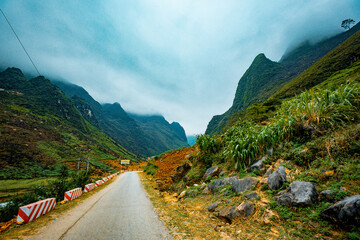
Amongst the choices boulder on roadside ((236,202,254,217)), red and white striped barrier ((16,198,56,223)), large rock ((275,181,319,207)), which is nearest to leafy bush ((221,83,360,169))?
large rock ((275,181,319,207))

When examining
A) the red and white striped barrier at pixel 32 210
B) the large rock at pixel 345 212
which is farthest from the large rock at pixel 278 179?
the red and white striped barrier at pixel 32 210

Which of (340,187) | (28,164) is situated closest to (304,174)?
(340,187)

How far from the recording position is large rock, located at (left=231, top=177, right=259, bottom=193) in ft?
15.9

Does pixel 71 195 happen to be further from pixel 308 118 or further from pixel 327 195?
pixel 308 118

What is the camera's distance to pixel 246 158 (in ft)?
21.1

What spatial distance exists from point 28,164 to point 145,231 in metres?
60.9

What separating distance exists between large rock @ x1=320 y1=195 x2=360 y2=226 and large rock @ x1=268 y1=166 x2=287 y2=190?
1.32m

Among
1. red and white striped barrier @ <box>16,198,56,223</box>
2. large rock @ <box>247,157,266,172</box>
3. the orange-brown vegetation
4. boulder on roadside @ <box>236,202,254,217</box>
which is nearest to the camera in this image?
boulder on roadside @ <box>236,202,254,217</box>

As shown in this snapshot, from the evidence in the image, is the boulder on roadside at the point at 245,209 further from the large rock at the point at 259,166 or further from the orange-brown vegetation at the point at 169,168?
the orange-brown vegetation at the point at 169,168

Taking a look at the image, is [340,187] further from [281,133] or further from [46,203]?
[46,203]

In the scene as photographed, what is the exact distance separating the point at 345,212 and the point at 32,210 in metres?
8.96

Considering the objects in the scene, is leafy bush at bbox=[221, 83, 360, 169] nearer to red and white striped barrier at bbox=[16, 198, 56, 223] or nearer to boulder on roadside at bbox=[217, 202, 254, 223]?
boulder on roadside at bbox=[217, 202, 254, 223]

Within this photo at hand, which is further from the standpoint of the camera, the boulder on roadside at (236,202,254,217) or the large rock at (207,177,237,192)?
the large rock at (207,177,237,192)

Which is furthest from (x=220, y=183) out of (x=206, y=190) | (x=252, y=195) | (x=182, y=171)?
(x=182, y=171)
